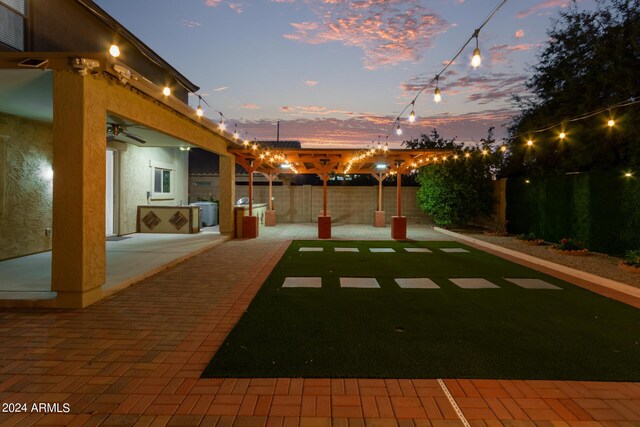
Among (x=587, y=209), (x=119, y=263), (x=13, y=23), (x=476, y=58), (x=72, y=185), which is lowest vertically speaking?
(x=119, y=263)

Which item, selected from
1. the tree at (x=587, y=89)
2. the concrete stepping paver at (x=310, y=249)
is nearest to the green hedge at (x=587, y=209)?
the tree at (x=587, y=89)

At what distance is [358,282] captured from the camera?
263 inches

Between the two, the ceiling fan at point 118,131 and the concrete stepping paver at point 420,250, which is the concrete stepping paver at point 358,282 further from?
the ceiling fan at point 118,131

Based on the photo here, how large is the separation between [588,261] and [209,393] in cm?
902

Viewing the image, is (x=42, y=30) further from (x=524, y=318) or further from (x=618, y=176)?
(x=618, y=176)

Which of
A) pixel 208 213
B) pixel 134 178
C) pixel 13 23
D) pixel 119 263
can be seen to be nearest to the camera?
pixel 13 23

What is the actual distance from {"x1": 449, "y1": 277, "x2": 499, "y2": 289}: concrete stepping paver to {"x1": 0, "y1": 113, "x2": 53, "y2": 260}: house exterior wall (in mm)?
8786

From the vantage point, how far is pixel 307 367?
3262 millimetres

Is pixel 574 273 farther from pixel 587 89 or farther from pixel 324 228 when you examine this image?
pixel 587 89

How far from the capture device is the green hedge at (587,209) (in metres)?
8.70

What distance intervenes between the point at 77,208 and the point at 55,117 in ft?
3.94

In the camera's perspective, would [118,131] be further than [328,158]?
No

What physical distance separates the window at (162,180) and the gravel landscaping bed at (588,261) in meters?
11.9

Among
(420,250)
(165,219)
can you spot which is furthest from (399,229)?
(165,219)
